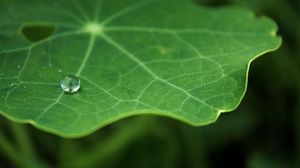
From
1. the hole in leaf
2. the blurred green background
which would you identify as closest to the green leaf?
the hole in leaf

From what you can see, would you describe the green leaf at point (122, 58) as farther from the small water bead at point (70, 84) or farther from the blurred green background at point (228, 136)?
the blurred green background at point (228, 136)

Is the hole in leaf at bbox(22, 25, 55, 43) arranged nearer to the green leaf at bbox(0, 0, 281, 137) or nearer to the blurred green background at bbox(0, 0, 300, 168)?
the green leaf at bbox(0, 0, 281, 137)

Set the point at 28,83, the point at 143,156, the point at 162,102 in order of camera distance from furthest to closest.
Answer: the point at 143,156
the point at 28,83
the point at 162,102

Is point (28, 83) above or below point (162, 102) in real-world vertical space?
above

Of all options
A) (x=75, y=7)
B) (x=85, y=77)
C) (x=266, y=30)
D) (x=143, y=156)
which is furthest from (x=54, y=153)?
(x=266, y=30)

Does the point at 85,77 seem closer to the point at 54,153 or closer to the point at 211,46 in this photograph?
the point at 211,46

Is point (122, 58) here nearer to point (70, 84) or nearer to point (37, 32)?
point (70, 84)

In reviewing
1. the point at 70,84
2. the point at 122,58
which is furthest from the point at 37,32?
the point at 70,84

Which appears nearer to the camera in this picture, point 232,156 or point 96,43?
point 96,43
